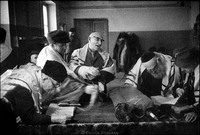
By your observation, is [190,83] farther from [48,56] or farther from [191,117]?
[48,56]

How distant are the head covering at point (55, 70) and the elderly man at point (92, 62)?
0.11 m

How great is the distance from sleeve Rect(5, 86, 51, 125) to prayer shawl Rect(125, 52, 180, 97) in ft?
3.38

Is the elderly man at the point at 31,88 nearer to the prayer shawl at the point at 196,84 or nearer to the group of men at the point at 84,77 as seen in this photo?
the group of men at the point at 84,77

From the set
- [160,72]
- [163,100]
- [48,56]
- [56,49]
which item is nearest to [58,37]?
[56,49]

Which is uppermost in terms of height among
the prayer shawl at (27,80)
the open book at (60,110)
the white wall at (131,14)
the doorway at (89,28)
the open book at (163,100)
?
the white wall at (131,14)

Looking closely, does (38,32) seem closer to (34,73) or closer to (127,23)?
A: (34,73)

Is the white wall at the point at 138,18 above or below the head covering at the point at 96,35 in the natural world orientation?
above

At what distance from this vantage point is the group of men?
2.79 m

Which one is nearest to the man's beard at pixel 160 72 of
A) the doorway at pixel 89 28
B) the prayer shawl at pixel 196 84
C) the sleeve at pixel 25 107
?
the prayer shawl at pixel 196 84

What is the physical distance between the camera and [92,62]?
2.80m

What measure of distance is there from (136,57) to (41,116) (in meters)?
1.24

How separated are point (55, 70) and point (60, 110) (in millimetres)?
459

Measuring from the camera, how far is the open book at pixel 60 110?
2799mm

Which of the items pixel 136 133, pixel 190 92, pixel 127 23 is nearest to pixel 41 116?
pixel 136 133
